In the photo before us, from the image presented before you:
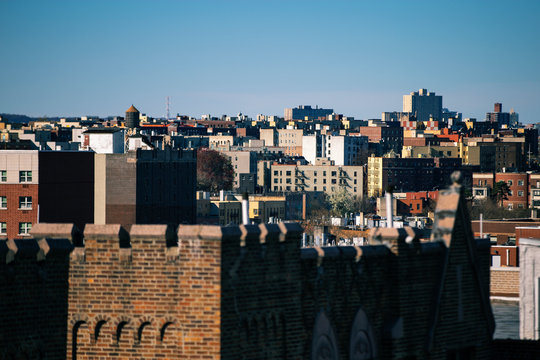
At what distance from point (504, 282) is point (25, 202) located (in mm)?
74796

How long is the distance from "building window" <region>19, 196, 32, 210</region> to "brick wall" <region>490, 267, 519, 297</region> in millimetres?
72592

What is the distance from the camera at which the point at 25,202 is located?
110m

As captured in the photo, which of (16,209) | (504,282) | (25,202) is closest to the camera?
(504,282)

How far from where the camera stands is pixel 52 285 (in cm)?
1905

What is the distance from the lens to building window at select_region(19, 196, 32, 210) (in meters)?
110

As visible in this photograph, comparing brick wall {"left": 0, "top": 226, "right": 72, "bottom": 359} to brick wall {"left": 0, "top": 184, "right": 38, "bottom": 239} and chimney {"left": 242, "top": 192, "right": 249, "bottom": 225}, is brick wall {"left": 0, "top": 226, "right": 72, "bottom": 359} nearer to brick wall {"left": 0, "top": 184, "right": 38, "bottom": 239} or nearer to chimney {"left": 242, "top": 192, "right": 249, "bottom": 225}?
chimney {"left": 242, "top": 192, "right": 249, "bottom": 225}

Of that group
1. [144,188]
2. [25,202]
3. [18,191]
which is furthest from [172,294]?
[144,188]

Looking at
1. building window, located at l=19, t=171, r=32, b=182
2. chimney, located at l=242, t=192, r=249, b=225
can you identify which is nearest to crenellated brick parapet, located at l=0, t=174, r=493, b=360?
chimney, located at l=242, t=192, r=249, b=225

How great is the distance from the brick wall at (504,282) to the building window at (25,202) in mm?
72592

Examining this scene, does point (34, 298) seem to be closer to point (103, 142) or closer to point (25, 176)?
point (25, 176)

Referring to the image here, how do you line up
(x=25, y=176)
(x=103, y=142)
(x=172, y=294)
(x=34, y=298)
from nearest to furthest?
1. (x=34, y=298)
2. (x=172, y=294)
3. (x=25, y=176)
4. (x=103, y=142)

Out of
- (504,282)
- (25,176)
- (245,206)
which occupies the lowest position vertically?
(504,282)

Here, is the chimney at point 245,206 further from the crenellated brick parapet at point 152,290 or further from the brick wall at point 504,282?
the brick wall at point 504,282

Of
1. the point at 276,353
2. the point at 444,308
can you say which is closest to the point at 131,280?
the point at 276,353
